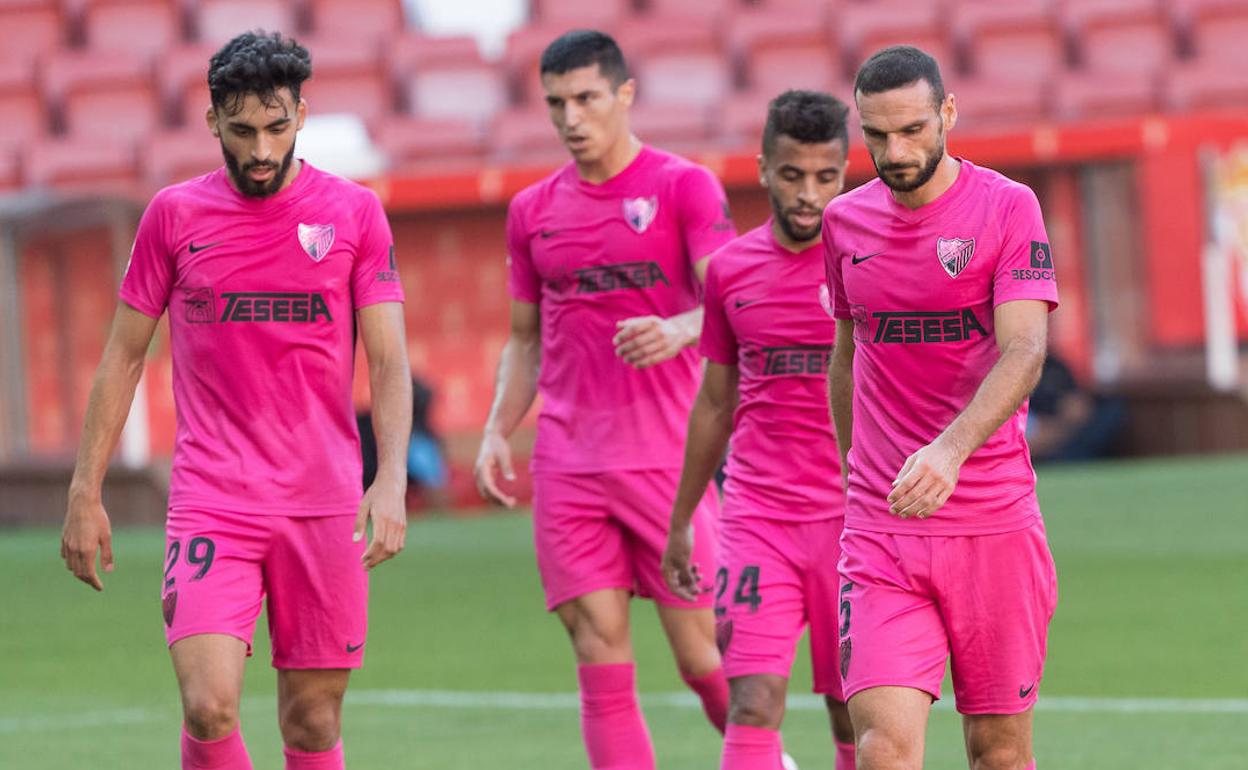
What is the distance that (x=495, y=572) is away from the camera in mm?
13242

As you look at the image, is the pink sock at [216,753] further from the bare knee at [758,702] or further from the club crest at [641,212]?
the club crest at [641,212]

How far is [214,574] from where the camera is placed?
5.25 metres

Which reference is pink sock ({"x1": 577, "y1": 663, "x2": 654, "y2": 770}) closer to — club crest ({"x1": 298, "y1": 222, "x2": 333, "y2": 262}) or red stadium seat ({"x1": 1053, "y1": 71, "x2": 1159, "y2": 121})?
club crest ({"x1": 298, "y1": 222, "x2": 333, "y2": 262})

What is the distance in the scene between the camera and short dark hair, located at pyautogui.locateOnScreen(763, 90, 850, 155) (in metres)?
5.70

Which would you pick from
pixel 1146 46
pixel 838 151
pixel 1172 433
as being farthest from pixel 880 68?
pixel 1146 46

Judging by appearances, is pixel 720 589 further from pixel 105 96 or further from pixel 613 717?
pixel 105 96

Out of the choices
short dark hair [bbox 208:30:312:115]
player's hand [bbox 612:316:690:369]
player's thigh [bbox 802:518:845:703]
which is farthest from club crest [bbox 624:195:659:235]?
short dark hair [bbox 208:30:312:115]

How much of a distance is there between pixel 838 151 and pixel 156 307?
1867 millimetres

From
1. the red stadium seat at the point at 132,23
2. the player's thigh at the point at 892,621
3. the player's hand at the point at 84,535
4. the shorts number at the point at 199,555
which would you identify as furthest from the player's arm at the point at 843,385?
the red stadium seat at the point at 132,23

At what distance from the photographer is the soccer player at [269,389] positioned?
5.29 metres

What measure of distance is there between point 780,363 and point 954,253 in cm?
136

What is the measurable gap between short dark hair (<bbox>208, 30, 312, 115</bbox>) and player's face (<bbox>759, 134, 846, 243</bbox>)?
1328 millimetres

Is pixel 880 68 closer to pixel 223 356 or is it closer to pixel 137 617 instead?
pixel 223 356

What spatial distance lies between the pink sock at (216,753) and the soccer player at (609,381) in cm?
143
